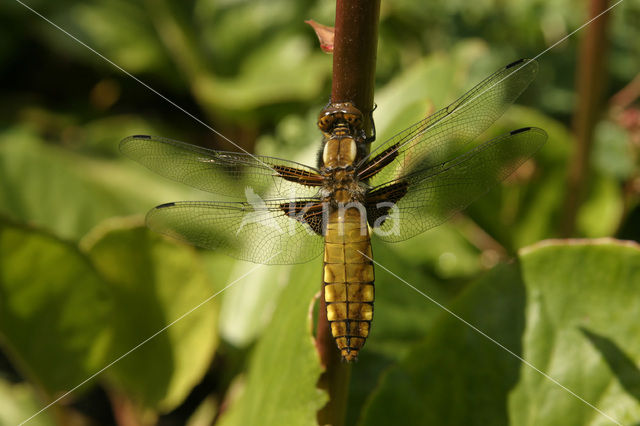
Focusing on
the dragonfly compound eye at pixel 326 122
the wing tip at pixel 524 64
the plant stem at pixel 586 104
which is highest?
the plant stem at pixel 586 104

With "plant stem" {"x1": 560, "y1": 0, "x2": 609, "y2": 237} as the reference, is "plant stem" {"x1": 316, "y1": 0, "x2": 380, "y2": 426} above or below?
below

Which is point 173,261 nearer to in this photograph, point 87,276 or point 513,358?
point 87,276

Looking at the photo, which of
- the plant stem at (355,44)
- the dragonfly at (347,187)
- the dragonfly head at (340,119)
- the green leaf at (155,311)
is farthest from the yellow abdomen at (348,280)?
the green leaf at (155,311)

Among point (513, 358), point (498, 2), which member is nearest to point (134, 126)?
point (498, 2)

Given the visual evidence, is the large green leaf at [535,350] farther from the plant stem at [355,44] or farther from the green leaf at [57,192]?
the green leaf at [57,192]

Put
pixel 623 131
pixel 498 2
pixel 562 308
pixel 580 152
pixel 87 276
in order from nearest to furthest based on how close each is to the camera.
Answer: pixel 562 308
pixel 87 276
pixel 580 152
pixel 623 131
pixel 498 2

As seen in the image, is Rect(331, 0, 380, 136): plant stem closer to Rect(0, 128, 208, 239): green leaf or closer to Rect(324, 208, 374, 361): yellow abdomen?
Rect(324, 208, 374, 361): yellow abdomen

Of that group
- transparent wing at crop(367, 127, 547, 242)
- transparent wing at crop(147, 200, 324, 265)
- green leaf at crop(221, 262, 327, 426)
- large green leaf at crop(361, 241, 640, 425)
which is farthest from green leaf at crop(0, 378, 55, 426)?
transparent wing at crop(367, 127, 547, 242)
